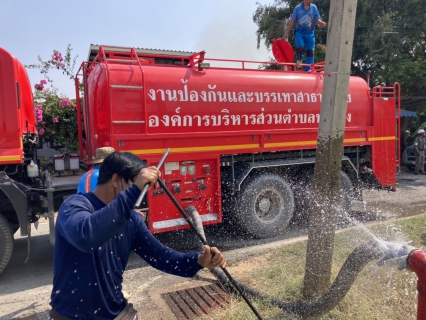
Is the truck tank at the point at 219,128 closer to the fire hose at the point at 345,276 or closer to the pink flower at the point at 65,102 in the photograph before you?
the pink flower at the point at 65,102

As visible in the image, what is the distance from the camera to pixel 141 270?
4734 millimetres

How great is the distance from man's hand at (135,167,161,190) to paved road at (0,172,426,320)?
87.5 inches

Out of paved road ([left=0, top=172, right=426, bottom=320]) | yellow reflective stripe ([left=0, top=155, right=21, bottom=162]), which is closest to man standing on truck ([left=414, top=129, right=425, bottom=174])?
paved road ([left=0, top=172, right=426, bottom=320])

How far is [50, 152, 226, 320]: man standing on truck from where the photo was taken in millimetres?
1565

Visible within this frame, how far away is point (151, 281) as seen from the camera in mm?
4332

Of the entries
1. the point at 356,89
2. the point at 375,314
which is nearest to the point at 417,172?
the point at 356,89

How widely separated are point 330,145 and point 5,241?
3.78 metres

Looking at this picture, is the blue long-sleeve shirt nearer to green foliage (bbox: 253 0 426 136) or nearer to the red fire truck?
the red fire truck

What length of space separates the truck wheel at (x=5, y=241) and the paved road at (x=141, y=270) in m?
0.37

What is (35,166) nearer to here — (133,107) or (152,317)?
(133,107)

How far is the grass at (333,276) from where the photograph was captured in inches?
122

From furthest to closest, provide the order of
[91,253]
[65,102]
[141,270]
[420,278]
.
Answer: [65,102]
[141,270]
[420,278]
[91,253]

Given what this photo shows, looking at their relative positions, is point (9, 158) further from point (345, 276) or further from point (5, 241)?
point (345, 276)

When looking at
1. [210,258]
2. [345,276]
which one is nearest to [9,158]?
[210,258]
